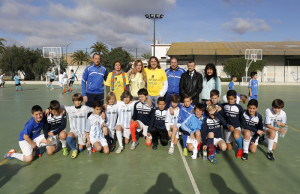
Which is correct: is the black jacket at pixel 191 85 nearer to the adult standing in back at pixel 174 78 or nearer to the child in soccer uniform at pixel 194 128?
the adult standing in back at pixel 174 78

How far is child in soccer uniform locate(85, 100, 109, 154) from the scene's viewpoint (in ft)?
14.4

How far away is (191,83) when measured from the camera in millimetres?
5223

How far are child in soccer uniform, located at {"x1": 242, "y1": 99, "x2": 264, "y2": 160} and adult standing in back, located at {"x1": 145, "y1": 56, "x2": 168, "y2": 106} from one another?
6.45 feet

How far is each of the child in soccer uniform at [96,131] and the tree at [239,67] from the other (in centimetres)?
2772

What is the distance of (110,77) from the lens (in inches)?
216

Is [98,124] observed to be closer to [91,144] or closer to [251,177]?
[91,144]

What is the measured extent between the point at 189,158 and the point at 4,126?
5.76 metres

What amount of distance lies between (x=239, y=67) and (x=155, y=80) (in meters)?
28.0

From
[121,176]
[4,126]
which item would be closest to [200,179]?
[121,176]

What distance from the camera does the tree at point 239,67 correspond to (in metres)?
30.2

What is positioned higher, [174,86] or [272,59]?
[272,59]

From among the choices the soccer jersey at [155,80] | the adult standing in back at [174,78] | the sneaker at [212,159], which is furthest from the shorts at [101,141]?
the sneaker at [212,159]

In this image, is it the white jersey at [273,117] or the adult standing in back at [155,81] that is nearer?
the white jersey at [273,117]

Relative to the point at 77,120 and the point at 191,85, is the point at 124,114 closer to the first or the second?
the point at 77,120
